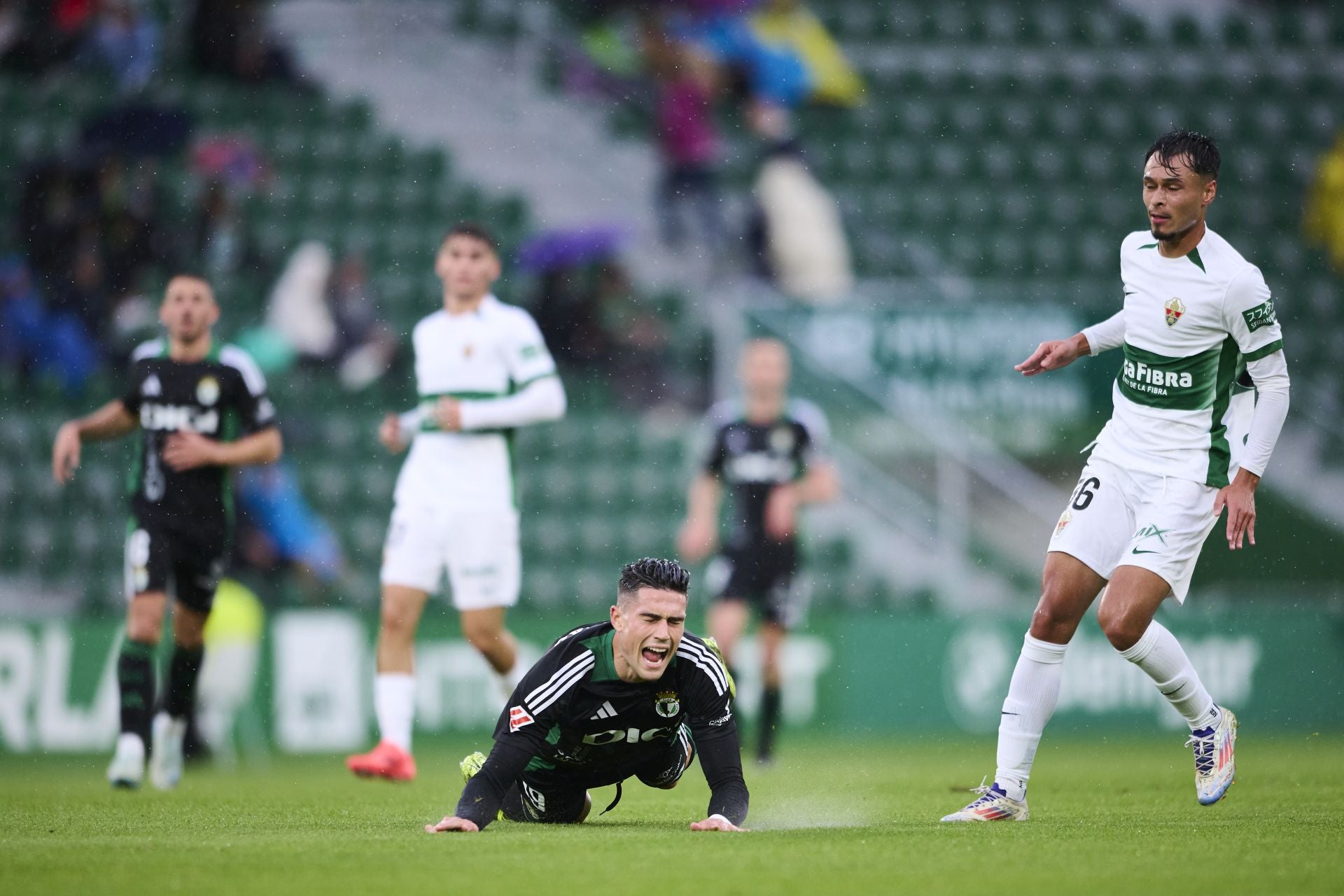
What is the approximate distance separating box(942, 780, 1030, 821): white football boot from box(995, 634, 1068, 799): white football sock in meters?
0.02

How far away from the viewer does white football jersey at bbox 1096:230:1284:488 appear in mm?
5855

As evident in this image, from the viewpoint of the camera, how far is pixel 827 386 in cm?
1270

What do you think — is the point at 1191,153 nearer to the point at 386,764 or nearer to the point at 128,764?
the point at 386,764

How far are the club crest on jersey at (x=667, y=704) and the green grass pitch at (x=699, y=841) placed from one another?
376 millimetres

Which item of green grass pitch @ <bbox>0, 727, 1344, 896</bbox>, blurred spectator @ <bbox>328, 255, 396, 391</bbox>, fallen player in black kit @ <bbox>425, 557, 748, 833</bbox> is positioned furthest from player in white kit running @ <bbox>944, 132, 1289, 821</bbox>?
blurred spectator @ <bbox>328, 255, 396, 391</bbox>

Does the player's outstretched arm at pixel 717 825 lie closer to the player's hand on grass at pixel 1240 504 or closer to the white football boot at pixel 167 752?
the player's hand on grass at pixel 1240 504

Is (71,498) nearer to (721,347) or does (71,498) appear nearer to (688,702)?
(721,347)

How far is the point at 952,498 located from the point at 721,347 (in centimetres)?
200

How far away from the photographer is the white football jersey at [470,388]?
810 cm

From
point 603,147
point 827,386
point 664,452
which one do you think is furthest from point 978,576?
point 603,147

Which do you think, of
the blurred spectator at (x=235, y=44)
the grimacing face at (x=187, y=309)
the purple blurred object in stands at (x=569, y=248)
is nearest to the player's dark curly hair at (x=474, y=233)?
the grimacing face at (x=187, y=309)

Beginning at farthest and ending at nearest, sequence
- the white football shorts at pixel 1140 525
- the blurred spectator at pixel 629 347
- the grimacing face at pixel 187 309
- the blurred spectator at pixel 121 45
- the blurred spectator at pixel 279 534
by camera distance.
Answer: the blurred spectator at pixel 121 45 → the blurred spectator at pixel 629 347 → the blurred spectator at pixel 279 534 → the grimacing face at pixel 187 309 → the white football shorts at pixel 1140 525

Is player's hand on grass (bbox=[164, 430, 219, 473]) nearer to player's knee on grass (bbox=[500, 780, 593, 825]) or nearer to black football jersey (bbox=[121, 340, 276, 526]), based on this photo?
black football jersey (bbox=[121, 340, 276, 526])

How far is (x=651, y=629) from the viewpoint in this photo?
5.12 m
